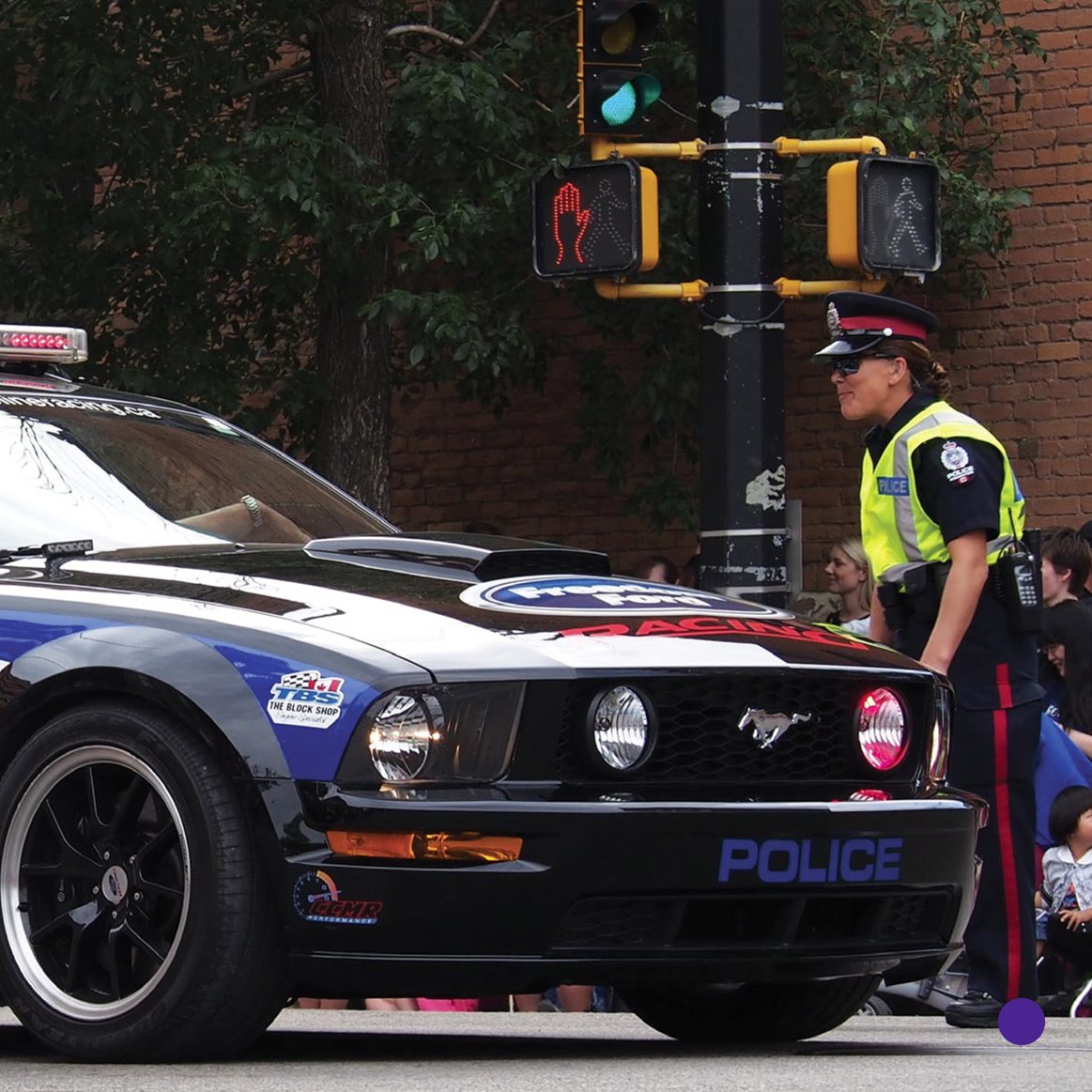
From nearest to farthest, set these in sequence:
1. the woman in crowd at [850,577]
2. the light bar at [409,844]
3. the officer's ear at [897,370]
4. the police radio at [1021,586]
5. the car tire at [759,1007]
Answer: the light bar at [409,844], the car tire at [759,1007], the police radio at [1021,586], the officer's ear at [897,370], the woman in crowd at [850,577]

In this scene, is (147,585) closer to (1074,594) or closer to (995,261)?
(1074,594)

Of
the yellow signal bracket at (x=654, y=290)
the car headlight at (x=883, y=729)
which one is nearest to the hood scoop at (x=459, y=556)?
the car headlight at (x=883, y=729)

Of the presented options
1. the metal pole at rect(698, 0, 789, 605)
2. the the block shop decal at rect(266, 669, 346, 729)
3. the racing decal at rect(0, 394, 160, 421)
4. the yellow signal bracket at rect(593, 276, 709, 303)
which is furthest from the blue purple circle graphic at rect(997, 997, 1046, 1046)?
the yellow signal bracket at rect(593, 276, 709, 303)

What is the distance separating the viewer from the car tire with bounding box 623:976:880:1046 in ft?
19.3

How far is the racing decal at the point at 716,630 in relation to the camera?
5.11 meters

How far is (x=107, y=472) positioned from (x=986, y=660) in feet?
7.21

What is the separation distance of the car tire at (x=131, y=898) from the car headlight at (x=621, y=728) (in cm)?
66

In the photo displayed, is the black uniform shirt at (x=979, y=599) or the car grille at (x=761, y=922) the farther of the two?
the black uniform shirt at (x=979, y=599)

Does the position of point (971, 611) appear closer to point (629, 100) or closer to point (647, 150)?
point (647, 150)

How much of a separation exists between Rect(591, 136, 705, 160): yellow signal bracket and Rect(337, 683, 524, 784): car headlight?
3.98m

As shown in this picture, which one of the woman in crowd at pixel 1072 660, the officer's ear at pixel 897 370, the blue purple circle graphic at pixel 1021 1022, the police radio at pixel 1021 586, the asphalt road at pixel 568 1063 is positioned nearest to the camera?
the asphalt road at pixel 568 1063

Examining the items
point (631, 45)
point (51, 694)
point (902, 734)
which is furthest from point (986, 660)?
point (631, 45)

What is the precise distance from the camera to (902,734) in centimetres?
545

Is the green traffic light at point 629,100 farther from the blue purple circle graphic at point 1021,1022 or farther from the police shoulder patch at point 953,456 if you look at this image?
the blue purple circle graphic at point 1021,1022
